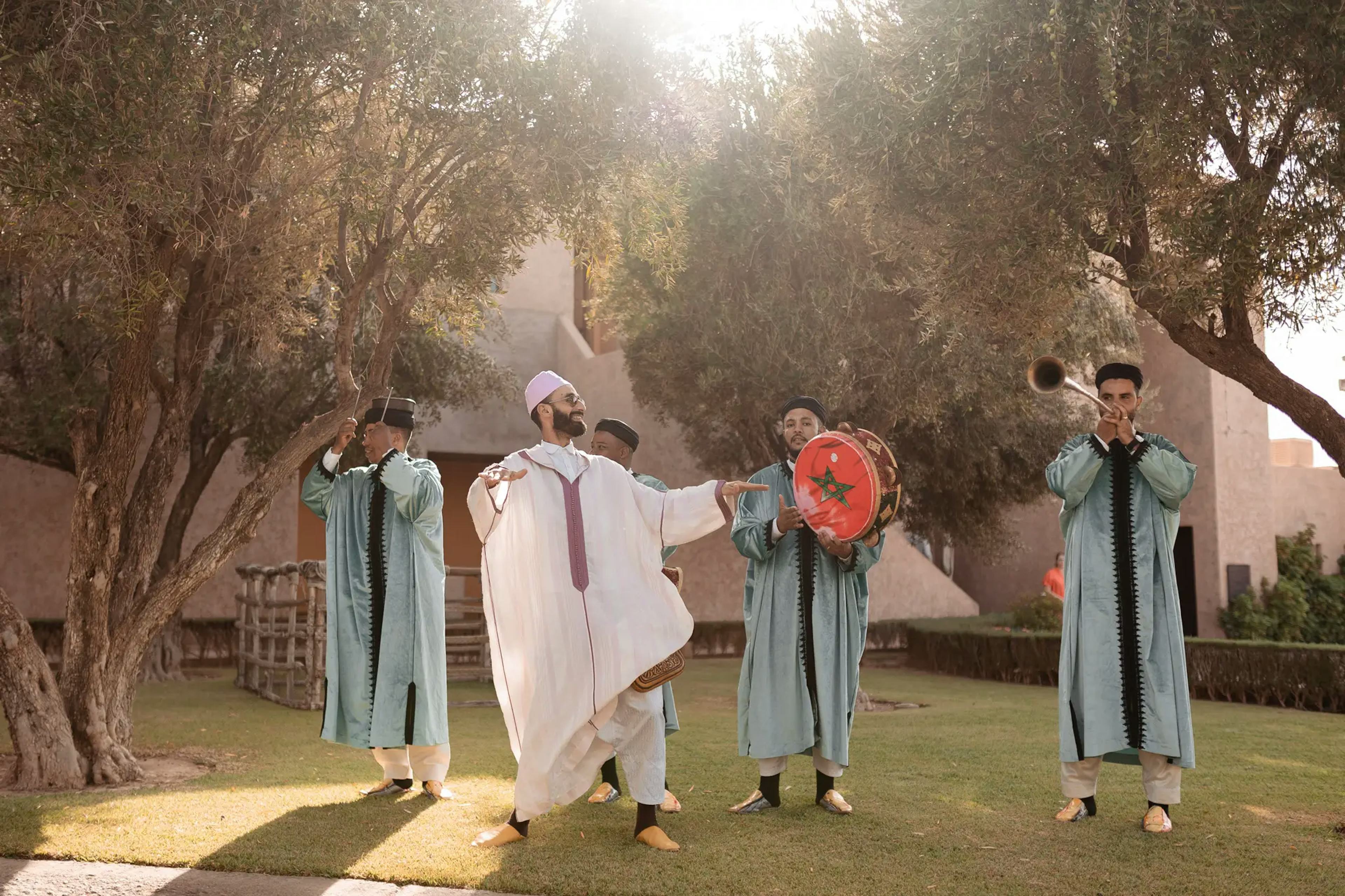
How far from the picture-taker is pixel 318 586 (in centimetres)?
1203

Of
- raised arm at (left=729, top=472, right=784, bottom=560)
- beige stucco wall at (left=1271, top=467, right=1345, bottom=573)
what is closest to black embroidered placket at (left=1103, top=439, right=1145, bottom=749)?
raised arm at (left=729, top=472, right=784, bottom=560)

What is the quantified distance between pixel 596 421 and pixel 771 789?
15602mm

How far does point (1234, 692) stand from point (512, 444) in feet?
41.0

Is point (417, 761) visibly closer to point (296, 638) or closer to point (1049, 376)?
point (1049, 376)

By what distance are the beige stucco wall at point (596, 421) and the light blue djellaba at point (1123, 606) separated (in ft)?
44.7

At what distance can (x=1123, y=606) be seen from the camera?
19.2 ft

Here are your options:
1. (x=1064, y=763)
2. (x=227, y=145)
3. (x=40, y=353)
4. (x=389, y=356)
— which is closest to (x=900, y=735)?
(x=1064, y=763)

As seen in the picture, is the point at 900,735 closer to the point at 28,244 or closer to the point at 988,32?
the point at 988,32

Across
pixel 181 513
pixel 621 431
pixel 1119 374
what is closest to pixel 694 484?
pixel 181 513

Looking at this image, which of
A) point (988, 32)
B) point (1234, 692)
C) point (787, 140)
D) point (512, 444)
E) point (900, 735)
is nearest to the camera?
point (988, 32)

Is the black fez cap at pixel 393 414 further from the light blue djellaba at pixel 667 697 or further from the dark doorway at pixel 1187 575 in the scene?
the dark doorway at pixel 1187 575

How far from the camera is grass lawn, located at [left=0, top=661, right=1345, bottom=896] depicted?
4.70 meters

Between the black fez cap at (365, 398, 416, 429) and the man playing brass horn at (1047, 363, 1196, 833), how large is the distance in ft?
11.6

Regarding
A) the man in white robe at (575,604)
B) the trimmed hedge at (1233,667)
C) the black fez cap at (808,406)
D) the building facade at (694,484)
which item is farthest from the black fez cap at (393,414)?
the building facade at (694,484)
